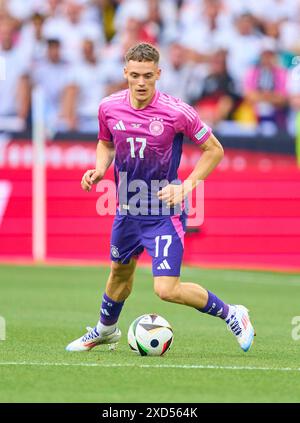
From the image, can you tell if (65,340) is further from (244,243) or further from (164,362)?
(244,243)

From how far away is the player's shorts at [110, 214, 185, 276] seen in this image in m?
8.56

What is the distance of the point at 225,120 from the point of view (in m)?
19.7

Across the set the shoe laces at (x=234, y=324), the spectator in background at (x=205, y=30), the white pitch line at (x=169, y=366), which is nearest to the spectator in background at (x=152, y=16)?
the spectator in background at (x=205, y=30)

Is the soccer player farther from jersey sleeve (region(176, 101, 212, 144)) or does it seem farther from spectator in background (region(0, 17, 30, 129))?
spectator in background (region(0, 17, 30, 129))

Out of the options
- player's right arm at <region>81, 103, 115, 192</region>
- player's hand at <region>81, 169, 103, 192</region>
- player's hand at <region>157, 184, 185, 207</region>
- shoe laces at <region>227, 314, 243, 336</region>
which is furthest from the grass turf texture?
player's right arm at <region>81, 103, 115, 192</region>

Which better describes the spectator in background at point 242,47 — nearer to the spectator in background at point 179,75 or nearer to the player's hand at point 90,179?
the spectator in background at point 179,75

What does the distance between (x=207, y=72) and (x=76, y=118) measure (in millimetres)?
2431

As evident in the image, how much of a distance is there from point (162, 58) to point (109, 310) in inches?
468

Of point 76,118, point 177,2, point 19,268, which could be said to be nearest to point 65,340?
point 19,268

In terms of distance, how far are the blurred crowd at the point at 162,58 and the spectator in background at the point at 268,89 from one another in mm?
17

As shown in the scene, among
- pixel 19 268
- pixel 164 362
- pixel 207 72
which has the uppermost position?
pixel 207 72

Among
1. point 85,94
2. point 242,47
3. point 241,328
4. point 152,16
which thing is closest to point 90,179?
point 241,328

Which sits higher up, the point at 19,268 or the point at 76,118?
the point at 76,118

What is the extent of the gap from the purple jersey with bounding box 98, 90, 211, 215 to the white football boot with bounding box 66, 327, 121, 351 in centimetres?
103
